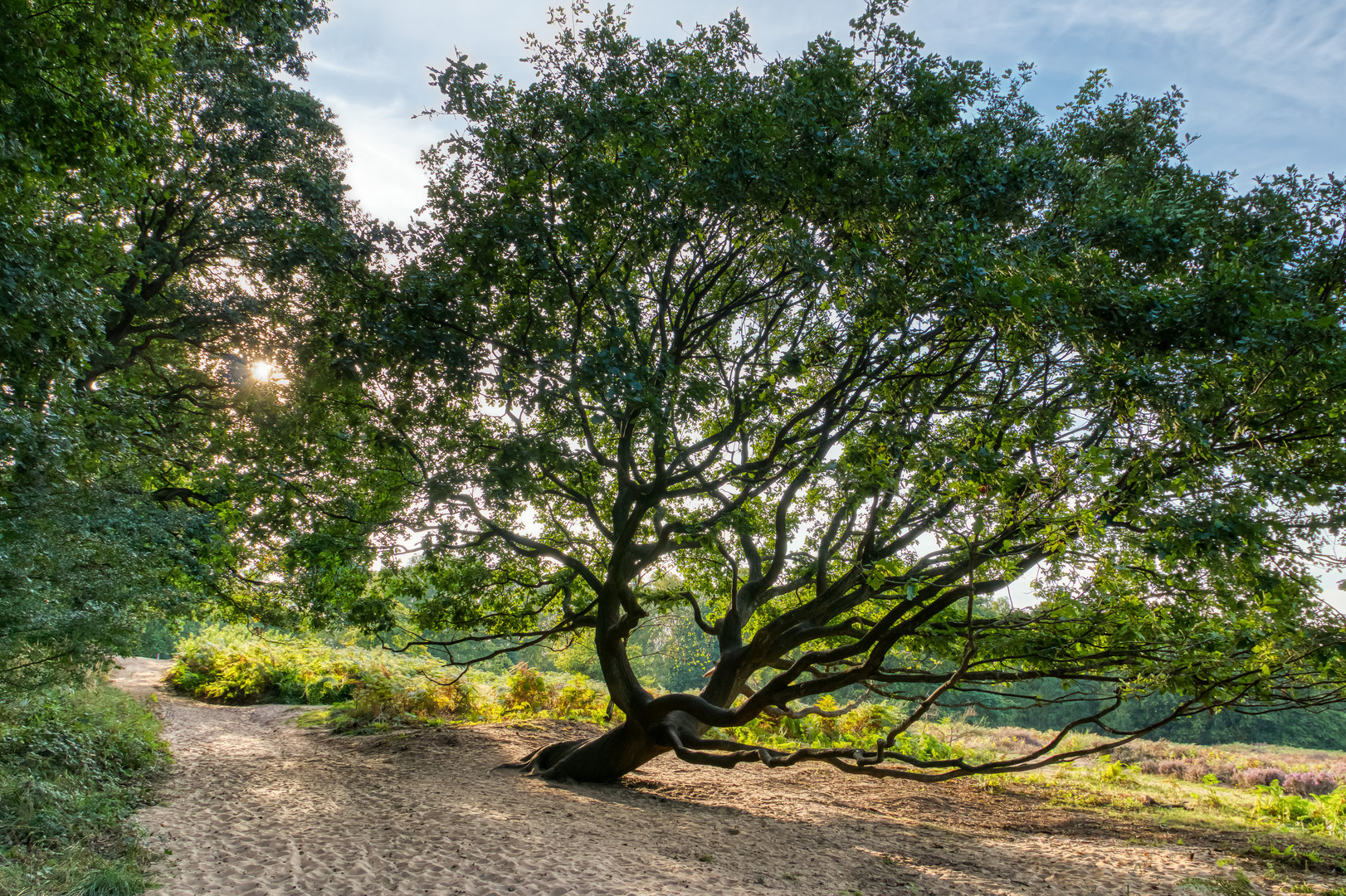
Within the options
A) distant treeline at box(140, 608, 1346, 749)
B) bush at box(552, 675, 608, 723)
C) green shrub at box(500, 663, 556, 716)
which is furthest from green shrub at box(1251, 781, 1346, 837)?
distant treeline at box(140, 608, 1346, 749)

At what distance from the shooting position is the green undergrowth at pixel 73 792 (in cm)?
369

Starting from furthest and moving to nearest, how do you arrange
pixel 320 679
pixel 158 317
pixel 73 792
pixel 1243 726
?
pixel 1243 726 < pixel 320 679 < pixel 158 317 < pixel 73 792

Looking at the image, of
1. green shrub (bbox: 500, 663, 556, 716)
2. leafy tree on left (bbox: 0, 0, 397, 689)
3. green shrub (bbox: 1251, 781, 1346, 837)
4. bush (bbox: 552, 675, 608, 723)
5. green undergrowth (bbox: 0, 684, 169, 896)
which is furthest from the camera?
green shrub (bbox: 500, 663, 556, 716)

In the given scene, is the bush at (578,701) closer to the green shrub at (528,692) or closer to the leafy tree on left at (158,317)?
the green shrub at (528,692)

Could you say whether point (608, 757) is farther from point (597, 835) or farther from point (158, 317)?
point (158, 317)

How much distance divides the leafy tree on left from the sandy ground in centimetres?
226

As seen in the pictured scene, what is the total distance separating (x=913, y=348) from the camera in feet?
19.8

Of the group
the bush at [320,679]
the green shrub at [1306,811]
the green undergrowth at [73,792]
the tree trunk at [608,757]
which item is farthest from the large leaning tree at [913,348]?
the bush at [320,679]

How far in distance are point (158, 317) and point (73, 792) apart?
7.30m

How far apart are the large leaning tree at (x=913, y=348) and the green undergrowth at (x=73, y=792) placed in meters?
3.38

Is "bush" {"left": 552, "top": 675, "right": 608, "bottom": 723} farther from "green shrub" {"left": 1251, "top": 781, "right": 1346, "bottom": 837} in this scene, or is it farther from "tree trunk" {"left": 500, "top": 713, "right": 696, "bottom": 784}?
"green shrub" {"left": 1251, "top": 781, "right": 1346, "bottom": 837}

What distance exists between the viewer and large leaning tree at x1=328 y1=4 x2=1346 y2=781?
428 centimetres

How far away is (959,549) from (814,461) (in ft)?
5.90

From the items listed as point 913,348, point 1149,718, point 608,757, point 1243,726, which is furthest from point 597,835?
point 1243,726
